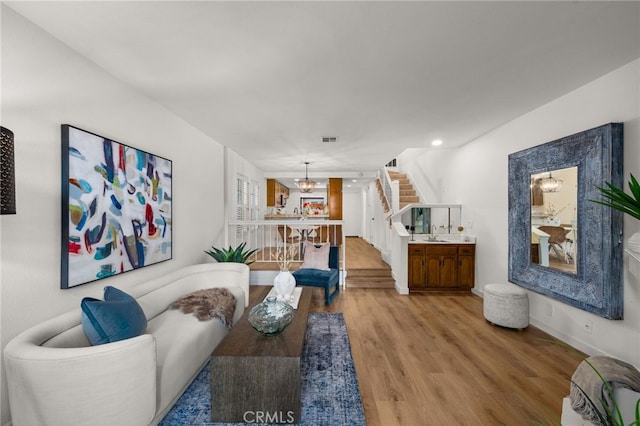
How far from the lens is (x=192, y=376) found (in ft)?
7.08

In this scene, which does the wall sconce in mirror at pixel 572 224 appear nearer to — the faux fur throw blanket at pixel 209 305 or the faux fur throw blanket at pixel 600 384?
the faux fur throw blanket at pixel 600 384

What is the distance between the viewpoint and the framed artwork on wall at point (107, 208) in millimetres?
1942

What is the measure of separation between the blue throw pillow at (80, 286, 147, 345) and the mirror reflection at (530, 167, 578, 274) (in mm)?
3847

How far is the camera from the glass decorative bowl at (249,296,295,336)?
2.03 m

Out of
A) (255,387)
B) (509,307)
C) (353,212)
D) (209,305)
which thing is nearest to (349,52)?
(255,387)

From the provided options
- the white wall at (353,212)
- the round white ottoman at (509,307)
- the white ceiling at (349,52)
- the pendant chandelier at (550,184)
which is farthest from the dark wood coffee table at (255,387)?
the white wall at (353,212)

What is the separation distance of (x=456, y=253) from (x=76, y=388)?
478 centimetres

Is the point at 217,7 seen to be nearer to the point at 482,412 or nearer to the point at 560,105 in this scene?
the point at 482,412

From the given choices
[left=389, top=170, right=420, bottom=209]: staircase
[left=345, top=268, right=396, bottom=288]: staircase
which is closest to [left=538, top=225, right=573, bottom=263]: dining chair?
[left=345, top=268, right=396, bottom=288]: staircase

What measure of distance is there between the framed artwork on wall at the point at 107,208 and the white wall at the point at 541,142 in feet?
14.2

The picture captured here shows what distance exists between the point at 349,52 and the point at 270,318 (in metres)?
2.09

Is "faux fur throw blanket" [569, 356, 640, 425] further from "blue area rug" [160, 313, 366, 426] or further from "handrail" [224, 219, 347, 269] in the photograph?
"handrail" [224, 219, 347, 269]

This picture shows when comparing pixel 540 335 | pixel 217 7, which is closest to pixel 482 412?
pixel 540 335

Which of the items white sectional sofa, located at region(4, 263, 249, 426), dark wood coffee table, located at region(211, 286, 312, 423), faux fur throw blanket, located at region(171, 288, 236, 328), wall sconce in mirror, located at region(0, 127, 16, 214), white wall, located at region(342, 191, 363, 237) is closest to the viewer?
wall sconce in mirror, located at region(0, 127, 16, 214)
